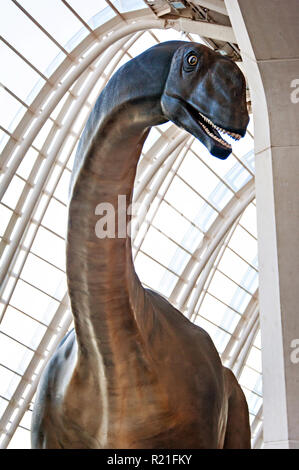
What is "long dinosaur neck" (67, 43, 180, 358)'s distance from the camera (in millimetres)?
3312

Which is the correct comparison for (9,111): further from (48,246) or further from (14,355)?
(14,355)

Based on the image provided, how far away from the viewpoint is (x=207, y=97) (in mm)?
3012

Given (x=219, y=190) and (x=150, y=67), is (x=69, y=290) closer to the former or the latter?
(x=150, y=67)

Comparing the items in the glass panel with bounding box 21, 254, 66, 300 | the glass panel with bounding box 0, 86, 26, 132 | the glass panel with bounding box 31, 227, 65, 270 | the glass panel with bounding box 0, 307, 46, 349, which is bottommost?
the glass panel with bounding box 0, 307, 46, 349

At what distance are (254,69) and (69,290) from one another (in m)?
3.60

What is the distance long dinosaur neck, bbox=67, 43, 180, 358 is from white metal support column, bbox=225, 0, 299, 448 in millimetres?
2096

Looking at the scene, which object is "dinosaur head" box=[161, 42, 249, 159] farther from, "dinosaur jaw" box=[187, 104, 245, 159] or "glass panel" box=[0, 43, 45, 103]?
"glass panel" box=[0, 43, 45, 103]

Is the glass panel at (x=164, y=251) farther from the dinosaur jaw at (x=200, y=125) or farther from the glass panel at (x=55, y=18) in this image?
the dinosaur jaw at (x=200, y=125)

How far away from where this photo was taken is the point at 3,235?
23.0 metres

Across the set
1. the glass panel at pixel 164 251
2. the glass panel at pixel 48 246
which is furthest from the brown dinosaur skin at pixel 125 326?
the glass panel at pixel 164 251

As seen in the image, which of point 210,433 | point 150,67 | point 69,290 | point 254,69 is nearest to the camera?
point 150,67

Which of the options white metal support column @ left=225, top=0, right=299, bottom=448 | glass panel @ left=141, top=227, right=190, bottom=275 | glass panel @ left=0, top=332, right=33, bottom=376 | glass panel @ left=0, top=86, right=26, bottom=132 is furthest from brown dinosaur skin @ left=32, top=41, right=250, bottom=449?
glass panel @ left=141, top=227, right=190, bottom=275
